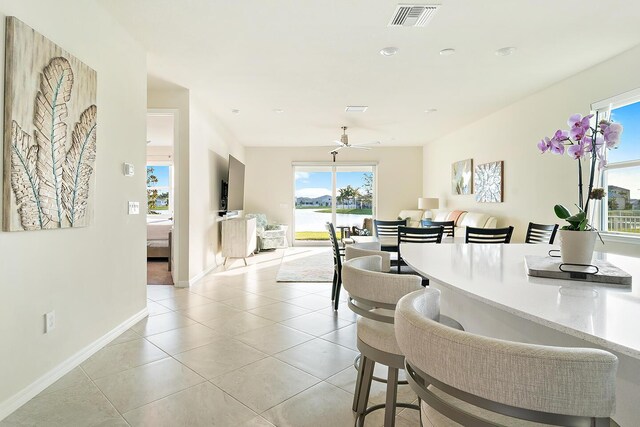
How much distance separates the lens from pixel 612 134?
1469 mm

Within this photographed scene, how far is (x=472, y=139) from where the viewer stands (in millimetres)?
6898

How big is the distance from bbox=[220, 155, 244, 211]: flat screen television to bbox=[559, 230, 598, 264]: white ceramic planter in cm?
578

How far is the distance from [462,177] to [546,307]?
22.2 feet

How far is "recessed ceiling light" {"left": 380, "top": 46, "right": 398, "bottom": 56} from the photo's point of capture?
141 inches

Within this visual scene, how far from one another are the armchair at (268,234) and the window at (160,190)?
3328mm

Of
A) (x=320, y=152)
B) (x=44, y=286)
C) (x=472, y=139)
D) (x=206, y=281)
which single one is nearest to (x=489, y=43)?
(x=472, y=139)

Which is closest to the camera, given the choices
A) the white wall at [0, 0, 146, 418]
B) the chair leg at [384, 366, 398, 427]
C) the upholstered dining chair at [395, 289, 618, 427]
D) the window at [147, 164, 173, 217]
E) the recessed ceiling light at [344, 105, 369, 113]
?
the upholstered dining chair at [395, 289, 618, 427]

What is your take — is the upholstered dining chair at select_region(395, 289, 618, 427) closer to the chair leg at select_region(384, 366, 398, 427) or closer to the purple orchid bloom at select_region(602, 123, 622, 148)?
the chair leg at select_region(384, 366, 398, 427)

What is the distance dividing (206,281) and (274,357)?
2.96 metres

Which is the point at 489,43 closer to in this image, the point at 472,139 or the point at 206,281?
the point at 472,139

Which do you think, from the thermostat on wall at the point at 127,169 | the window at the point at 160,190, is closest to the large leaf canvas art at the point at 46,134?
the thermostat on wall at the point at 127,169

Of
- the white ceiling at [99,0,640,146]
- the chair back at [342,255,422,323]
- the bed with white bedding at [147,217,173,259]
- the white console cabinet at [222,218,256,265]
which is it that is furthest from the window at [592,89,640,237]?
the bed with white bedding at [147,217,173,259]

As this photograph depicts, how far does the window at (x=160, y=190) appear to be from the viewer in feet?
34.5

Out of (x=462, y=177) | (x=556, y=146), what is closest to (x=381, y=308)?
(x=556, y=146)
